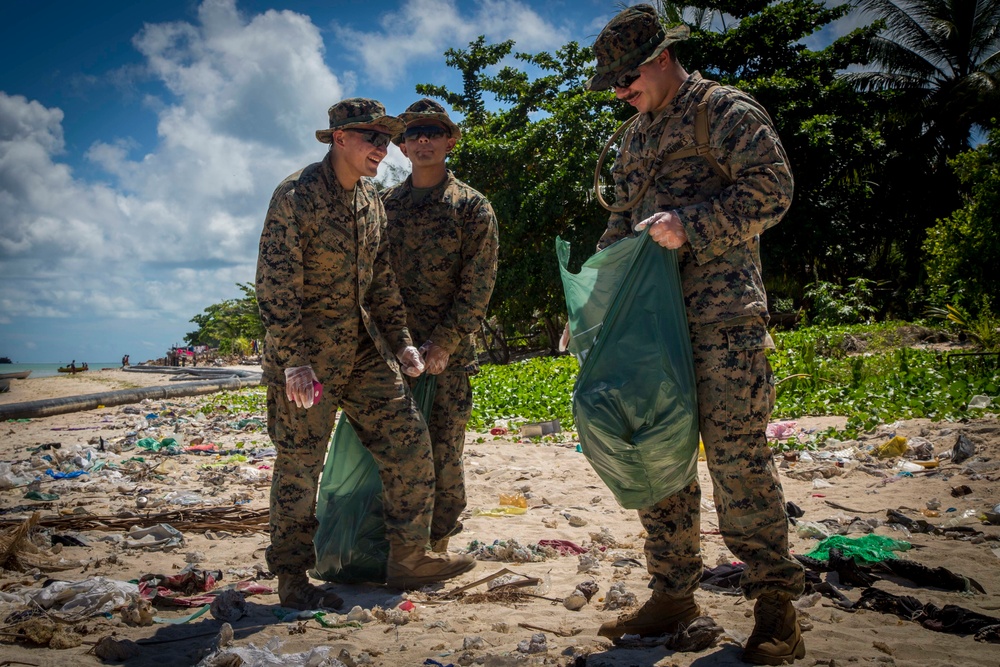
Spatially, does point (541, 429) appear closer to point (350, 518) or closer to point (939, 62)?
point (350, 518)

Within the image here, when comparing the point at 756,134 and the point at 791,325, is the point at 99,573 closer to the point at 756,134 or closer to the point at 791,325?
the point at 756,134

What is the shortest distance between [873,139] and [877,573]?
761 inches

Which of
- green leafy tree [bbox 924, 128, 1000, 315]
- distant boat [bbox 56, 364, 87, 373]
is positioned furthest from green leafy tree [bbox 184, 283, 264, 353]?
green leafy tree [bbox 924, 128, 1000, 315]

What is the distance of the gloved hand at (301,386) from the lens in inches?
130

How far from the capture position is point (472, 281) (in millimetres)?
4188

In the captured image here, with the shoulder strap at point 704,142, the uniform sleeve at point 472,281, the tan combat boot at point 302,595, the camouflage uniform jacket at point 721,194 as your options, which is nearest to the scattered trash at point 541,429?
the uniform sleeve at point 472,281

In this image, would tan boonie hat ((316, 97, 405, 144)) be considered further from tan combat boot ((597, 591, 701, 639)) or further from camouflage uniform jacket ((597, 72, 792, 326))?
tan combat boot ((597, 591, 701, 639))

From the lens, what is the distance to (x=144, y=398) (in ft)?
49.6

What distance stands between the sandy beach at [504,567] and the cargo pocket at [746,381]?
83cm

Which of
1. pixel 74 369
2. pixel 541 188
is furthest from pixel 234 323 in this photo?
pixel 541 188

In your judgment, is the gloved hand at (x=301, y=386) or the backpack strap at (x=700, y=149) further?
the gloved hand at (x=301, y=386)

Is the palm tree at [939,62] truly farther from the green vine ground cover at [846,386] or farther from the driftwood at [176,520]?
the driftwood at [176,520]

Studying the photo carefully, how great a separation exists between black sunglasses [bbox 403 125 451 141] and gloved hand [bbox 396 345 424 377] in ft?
3.89

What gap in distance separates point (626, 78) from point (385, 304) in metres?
1.73
